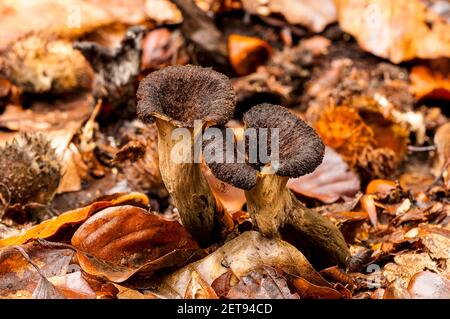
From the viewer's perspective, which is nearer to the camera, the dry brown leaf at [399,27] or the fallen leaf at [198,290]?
the fallen leaf at [198,290]

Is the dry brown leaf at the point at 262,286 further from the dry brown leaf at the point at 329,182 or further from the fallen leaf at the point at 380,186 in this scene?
the fallen leaf at the point at 380,186

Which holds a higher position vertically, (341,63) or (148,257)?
(148,257)

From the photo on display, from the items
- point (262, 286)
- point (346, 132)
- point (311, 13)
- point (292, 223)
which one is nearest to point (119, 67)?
point (346, 132)

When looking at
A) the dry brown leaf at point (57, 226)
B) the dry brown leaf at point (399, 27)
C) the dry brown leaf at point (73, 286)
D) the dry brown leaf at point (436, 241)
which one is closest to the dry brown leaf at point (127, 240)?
the dry brown leaf at point (73, 286)

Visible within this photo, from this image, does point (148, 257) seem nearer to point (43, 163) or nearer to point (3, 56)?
point (43, 163)

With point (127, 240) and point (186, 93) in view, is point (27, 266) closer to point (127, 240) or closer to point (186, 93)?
point (127, 240)

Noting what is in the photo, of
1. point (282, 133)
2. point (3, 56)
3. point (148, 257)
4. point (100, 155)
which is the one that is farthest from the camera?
A: point (3, 56)
